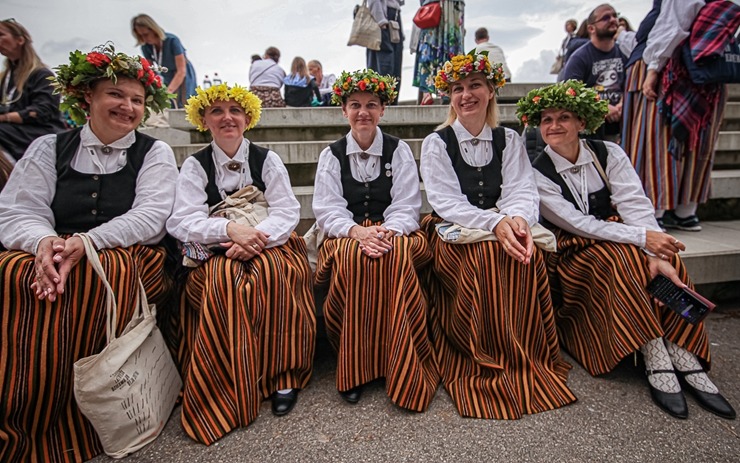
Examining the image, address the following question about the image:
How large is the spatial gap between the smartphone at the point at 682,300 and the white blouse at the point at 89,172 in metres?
2.61

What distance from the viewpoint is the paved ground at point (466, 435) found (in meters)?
1.62

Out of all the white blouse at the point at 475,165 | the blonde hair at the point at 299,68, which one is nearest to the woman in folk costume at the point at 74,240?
the white blouse at the point at 475,165

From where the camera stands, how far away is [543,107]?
2316 mm

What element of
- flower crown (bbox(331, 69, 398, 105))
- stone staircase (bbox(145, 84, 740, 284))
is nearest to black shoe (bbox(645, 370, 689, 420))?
stone staircase (bbox(145, 84, 740, 284))

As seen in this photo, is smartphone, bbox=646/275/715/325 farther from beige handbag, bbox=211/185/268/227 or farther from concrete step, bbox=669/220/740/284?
beige handbag, bbox=211/185/268/227

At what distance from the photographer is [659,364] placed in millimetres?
1980

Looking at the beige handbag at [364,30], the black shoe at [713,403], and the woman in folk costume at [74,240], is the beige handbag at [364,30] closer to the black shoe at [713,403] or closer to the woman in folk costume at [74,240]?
the woman in folk costume at [74,240]

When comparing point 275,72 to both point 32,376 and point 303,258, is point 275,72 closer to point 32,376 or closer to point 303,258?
point 303,258

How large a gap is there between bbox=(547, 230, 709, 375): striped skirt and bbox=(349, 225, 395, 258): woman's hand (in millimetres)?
1064

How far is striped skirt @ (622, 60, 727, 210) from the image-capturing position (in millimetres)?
3082

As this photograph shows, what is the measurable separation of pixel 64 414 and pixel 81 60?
1700 millimetres

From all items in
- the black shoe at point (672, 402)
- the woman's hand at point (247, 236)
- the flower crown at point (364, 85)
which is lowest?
the black shoe at point (672, 402)

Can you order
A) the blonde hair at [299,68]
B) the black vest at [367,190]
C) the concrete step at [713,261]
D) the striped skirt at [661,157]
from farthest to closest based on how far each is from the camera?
1. the blonde hair at [299,68]
2. the striped skirt at [661,157]
3. the concrete step at [713,261]
4. the black vest at [367,190]

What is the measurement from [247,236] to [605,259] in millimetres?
1917
